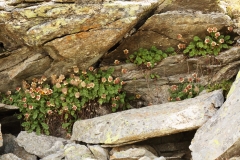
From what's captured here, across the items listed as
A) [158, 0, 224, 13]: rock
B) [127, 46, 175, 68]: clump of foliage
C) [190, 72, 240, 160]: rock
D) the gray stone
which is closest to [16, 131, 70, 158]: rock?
the gray stone

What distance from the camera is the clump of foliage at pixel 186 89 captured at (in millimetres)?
10377

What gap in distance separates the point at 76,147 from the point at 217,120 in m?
3.56

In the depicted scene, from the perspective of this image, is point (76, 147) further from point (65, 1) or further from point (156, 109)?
point (65, 1)

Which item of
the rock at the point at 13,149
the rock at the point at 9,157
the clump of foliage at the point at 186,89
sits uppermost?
the clump of foliage at the point at 186,89

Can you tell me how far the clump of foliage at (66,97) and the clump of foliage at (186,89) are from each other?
1461 mm

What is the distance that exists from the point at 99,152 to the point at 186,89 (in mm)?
3050

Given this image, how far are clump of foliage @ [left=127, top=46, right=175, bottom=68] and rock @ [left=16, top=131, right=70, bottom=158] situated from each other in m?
3.08

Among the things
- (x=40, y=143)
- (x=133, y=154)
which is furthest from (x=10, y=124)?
(x=133, y=154)

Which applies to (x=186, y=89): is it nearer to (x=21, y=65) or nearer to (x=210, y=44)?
(x=210, y=44)

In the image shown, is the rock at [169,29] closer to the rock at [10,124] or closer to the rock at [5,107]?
the rock at [5,107]

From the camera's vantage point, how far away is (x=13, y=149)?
10156 mm

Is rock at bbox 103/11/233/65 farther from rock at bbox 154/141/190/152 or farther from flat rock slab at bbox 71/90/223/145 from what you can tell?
rock at bbox 154/141/190/152

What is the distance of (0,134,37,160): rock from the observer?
993 centimetres

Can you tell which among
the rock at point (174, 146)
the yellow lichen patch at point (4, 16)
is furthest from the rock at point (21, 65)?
the rock at point (174, 146)
